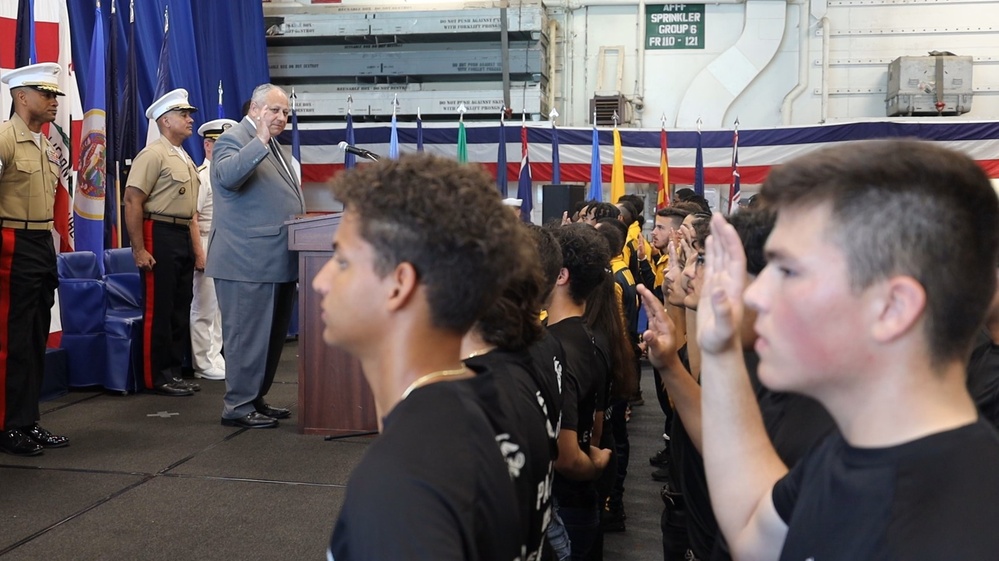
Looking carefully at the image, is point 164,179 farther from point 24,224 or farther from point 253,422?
point 253,422

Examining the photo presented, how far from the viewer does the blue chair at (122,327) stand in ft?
15.2

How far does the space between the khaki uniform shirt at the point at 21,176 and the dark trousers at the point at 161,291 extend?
108 centimetres

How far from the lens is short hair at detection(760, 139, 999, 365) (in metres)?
0.77

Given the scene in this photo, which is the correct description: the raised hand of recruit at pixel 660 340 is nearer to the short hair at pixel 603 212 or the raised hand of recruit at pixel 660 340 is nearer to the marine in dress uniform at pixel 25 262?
the marine in dress uniform at pixel 25 262

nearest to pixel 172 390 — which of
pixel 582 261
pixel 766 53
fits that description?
pixel 582 261

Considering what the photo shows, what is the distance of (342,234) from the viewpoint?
0.97 metres

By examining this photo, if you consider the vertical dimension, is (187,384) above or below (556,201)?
below

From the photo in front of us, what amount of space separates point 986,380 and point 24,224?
3.44 meters

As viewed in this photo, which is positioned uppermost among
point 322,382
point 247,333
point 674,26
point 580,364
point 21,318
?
point 674,26

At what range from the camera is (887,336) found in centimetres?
77

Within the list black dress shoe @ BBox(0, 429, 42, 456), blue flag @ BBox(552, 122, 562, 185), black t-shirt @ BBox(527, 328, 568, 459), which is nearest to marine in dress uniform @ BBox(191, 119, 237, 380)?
black dress shoe @ BBox(0, 429, 42, 456)

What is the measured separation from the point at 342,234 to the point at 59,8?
4.80 m

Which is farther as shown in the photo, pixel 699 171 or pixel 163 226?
pixel 699 171

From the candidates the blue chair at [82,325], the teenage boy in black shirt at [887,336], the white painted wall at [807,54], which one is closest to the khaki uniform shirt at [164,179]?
the blue chair at [82,325]
